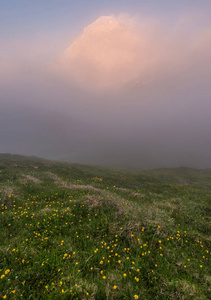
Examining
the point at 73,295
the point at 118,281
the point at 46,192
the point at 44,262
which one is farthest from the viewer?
the point at 46,192

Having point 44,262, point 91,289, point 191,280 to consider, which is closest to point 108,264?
point 91,289

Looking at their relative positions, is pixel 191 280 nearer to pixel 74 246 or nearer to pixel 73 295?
pixel 73 295

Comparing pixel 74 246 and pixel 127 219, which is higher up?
pixel 127 219

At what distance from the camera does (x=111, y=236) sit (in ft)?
21.6

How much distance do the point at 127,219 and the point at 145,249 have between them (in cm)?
196

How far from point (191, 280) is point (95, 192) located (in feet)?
29.9

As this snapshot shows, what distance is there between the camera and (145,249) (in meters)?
5.78

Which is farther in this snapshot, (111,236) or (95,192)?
(95,192)

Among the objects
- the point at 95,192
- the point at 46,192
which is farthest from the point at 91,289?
the point at 46,192

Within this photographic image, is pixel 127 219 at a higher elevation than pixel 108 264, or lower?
higher

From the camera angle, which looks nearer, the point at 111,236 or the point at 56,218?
the point at 111,236

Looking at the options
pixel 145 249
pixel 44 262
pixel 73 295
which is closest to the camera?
pixel 73 295

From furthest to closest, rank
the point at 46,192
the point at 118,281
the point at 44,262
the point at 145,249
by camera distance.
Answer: the point at 46,192
the point at 145,249
the point at 44,262
the point at 118,281

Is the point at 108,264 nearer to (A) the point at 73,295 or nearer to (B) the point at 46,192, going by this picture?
(A) the point at 73,295
